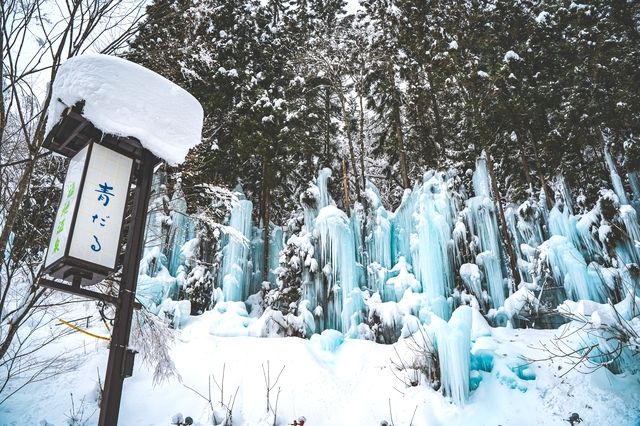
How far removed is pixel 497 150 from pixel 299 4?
863 cm

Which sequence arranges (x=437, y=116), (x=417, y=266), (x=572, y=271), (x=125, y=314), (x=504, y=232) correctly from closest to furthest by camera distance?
(x=125, y=314) < (x=572, y=271) < (x=417, y=266) < (x=504, y=232) < (x=437, y=116)

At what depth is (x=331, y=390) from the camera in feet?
24.2

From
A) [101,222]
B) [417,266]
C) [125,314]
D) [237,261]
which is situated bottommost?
[125,314]

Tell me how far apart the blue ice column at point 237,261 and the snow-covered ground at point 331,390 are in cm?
177

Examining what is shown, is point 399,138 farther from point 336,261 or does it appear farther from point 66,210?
point 66,210

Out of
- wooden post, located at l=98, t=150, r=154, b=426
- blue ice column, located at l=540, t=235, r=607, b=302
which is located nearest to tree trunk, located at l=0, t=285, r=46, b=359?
wooden post, located at l=98, t=150, r=154, b=426

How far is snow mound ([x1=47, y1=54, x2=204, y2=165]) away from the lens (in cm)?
251

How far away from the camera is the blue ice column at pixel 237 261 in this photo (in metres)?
10.1

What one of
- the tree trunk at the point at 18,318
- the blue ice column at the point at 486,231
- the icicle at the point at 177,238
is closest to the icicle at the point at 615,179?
the blue ice column at the point at 486,231

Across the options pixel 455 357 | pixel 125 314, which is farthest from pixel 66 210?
pixel 455 357

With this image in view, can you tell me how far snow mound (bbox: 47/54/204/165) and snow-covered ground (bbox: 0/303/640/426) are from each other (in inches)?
153

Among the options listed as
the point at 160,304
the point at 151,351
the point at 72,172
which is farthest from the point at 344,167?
the point at 72,172

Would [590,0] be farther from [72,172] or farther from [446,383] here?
[72,172]

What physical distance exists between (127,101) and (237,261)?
26.9ft
